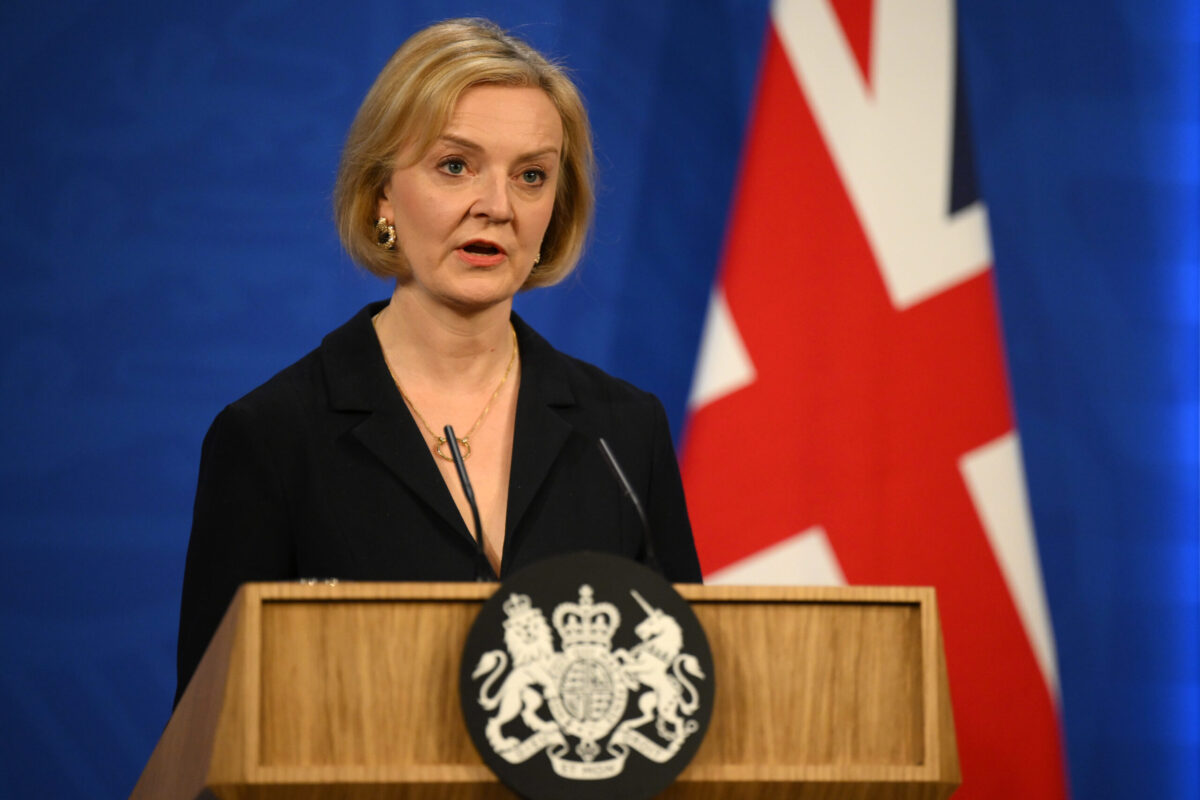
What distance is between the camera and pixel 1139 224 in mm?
2852

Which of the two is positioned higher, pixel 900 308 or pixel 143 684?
pixel 900 308

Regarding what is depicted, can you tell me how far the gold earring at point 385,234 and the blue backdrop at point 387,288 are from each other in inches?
29.0

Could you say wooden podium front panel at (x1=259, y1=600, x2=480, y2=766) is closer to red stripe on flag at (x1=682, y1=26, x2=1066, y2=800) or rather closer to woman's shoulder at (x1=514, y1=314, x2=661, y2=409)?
woman's shoulder at (x1=514, y1=314, x2=661, y2=409)

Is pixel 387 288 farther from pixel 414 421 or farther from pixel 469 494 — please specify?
pixel 469 494

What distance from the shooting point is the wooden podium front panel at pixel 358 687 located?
1.08m

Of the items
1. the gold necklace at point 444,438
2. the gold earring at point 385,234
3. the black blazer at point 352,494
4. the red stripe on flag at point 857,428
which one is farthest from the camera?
the red stripe on flag at point 857,428

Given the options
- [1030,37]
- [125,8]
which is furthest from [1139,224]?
[125,8]

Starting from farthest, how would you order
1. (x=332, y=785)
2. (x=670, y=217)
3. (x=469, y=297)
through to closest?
1. (x=670, y=217)
2. (x=469, y=297)
3. (x=332, y=785)

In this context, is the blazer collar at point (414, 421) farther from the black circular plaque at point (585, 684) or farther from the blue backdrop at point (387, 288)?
the blue backdrop at point (387, 288)

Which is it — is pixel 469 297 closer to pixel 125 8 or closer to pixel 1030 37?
pixel 125 8

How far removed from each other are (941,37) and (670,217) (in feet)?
2.11

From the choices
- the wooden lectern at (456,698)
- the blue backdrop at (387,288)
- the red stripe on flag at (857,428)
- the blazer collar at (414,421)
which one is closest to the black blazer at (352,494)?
the blazer collar at (414,421)

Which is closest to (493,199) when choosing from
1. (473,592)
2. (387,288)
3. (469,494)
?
(469,494)

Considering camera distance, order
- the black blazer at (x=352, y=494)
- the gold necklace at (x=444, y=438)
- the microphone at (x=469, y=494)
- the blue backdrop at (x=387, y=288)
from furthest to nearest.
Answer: the blue backdrop at (x=387, y=288), the gold necklace at (x=444, y=438), the black blazer at (x=352, y=494), the microphone at (x=469, y=494)
